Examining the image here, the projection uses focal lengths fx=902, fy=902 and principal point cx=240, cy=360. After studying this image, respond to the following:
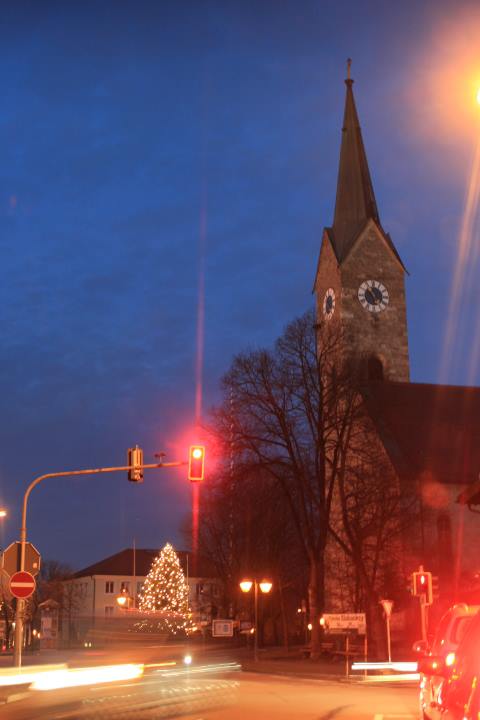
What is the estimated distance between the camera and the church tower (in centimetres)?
6212

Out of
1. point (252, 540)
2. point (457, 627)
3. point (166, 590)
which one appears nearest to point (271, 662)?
point (252, 540)

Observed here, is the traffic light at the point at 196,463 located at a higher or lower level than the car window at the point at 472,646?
higher

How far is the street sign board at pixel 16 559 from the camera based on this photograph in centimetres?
2195

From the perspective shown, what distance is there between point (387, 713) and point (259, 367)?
24.8m

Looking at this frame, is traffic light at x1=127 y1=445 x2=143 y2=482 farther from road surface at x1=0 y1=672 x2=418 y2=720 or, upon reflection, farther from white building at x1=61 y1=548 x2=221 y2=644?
white building at x1=61 y1=548 x2=221 y2=644

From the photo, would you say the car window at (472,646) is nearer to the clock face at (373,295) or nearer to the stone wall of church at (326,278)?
the stone wall of church at (326,278)

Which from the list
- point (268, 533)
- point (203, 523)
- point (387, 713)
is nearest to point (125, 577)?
point (203, 523)

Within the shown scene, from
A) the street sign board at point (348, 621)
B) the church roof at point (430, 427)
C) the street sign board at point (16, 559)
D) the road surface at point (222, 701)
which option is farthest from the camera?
the church roof at point (430, 427)

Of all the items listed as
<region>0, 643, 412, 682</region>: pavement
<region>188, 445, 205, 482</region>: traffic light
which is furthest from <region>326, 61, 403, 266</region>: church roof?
<region>188, 445, 205, 482</region>: traffic light

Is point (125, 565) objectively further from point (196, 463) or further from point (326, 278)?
point (196, 463)

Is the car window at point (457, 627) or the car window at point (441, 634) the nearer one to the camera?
the car window at point (457, 627)

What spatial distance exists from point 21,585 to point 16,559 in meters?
1.10

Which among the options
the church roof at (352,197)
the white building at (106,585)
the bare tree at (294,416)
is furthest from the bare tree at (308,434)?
the white building at (106,585)

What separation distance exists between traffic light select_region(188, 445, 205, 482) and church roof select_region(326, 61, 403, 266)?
4049 cm
